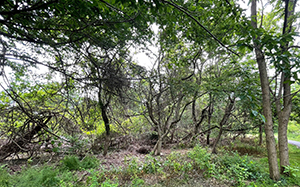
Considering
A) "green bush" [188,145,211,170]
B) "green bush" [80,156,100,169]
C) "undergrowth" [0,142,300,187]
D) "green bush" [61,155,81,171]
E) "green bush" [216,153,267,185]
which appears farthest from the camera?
"green bush" [80,156,100,169]

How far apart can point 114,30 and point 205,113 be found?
6.29 metres

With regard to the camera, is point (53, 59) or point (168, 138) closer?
point (53, 59)

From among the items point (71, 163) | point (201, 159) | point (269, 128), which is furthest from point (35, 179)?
point (269, 128)

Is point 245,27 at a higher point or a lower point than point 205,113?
higher

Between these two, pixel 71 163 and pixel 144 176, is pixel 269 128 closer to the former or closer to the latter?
pixel 144 176

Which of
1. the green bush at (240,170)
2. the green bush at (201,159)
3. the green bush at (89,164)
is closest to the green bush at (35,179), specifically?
the green bush at (89,164)

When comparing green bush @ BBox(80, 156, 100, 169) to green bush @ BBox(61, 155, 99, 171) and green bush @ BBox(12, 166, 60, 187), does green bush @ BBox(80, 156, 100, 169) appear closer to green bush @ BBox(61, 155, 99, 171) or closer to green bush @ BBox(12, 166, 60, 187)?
green bush @ BBox(61, 155, 99, 171)

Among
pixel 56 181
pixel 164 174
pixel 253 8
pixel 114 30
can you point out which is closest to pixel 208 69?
pixel 253 8

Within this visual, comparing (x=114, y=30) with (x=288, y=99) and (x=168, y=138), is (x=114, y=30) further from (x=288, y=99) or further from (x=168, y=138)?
(x=168, y=138)

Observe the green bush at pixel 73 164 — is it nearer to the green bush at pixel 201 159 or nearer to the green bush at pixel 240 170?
the green bush at pixel 201 159

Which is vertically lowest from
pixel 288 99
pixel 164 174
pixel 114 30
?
pixel 164 174

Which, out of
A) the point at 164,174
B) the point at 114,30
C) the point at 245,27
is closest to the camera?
the point at 245,27

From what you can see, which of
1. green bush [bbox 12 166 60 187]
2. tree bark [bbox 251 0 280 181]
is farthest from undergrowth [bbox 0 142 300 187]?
tree bark [bbox 251 0 280 181]

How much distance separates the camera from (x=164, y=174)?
317 cm
